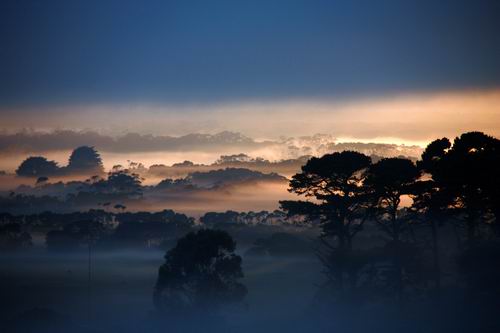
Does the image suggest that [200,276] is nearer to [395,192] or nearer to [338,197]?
[338,197]

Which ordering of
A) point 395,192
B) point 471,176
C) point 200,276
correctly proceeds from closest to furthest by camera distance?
1. point 471,176
2. point 395,192
3. point 200,276

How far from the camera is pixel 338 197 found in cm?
7600

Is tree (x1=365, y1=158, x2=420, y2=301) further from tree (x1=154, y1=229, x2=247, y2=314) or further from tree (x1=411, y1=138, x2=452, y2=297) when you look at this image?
tree (x1=154, y1=229, x2=247, y2=314)

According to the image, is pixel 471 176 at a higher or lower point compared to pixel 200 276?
higher

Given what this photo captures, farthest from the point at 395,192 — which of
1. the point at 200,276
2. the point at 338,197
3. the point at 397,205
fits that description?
the point at 200,276

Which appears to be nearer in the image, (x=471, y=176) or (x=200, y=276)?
(x=471, y=176)

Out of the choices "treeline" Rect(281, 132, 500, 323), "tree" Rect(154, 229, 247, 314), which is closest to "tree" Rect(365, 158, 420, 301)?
"treeline" Rect(281, 132, 500, 323)

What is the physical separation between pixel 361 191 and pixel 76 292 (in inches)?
1877

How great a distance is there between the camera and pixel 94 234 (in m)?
172

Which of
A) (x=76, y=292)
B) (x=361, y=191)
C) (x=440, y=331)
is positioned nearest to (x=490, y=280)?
(x=440, y=331)

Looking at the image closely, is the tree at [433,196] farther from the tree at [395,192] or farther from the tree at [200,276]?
the tree at [200,276]

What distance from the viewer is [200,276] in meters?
79.2

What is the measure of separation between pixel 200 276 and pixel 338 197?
52.1ft

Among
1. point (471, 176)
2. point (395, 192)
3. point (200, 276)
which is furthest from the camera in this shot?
point (200, 276)
